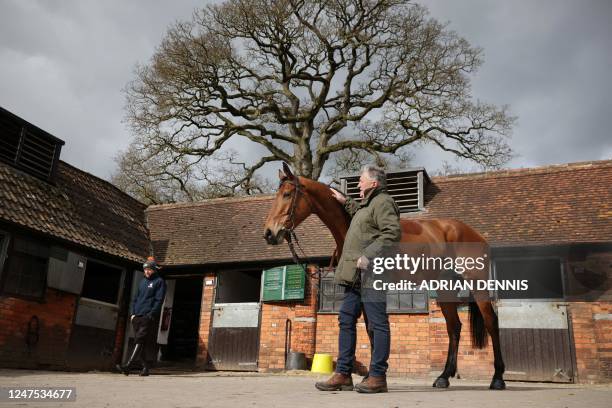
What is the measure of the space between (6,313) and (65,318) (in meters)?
1.69

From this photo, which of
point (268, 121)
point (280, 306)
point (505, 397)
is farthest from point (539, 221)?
point (268, 121)

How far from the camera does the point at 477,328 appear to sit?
23.1 feet

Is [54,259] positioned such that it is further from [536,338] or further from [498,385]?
[536,338]

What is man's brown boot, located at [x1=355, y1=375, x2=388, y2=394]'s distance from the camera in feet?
14.6

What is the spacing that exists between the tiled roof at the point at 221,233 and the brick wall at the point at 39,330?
10.9ft

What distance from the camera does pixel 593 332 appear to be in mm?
11445

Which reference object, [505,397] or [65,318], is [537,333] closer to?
[505,397]

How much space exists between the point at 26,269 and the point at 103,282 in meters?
4.37

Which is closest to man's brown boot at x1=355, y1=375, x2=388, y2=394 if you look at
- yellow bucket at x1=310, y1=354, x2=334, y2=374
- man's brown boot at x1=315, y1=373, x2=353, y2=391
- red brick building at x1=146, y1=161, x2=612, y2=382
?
man's brown boot at x1=315, y1=373, x2=353, y2=391

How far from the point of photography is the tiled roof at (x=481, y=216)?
1241cm

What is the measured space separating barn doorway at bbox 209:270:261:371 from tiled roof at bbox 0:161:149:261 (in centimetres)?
257

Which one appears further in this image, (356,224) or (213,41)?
(213,41)

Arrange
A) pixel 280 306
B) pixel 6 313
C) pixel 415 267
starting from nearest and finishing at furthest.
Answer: pixel 415 267, pixel 6 313, pixel 280 306

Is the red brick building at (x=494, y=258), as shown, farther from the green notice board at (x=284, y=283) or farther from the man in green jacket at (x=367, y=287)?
the man in green jacket at (x=367, y=287)
